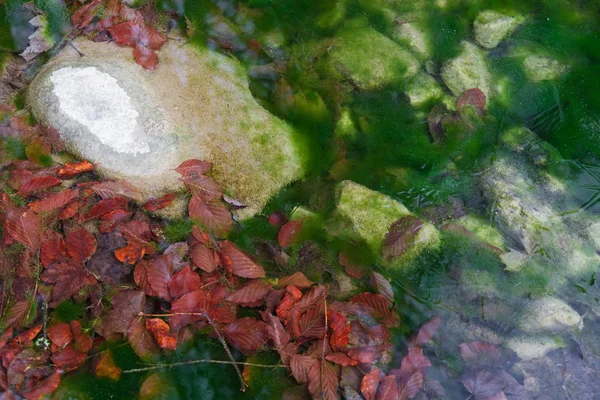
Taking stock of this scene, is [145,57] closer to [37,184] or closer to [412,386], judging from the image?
[37,184]

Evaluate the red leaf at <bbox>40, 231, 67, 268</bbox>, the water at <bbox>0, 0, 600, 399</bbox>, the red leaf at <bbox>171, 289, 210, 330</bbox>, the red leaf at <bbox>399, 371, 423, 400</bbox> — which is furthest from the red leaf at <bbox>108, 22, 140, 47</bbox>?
the red leaf at <bbox>399, 371, 423, 400</bbox>

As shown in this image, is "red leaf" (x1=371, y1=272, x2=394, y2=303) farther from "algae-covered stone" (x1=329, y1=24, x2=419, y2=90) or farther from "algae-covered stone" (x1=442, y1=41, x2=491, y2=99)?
"algae-covered stone" (x1=442, y1=41, x2=491, y2=99)

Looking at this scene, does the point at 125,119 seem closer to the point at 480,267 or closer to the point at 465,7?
the point at 480,267

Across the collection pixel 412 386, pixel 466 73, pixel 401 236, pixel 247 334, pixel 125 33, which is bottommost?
pixel 412 386

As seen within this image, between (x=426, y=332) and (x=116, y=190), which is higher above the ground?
(x=116, y=190)

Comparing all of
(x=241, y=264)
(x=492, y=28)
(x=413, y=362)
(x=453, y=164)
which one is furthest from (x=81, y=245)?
(x=492, y=28)

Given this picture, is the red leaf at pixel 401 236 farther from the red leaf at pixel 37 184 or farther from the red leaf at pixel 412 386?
the red leaf at pixel 37 184
